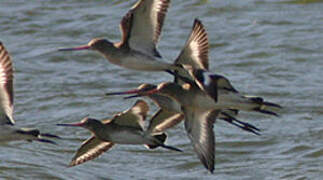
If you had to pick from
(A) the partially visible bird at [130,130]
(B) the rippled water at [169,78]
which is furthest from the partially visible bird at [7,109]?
(B) the rippled water at [169,78]

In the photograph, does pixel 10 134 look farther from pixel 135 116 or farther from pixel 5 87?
pixel 135 116

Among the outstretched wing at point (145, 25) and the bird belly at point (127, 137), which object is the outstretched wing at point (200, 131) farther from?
the outstretched wing at point (145, 25)

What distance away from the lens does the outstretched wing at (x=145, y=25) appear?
363 inches

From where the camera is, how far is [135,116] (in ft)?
31.4

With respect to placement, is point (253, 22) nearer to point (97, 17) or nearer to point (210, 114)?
point (97, 17)

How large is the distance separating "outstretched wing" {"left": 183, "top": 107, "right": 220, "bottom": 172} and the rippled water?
7.44 ft

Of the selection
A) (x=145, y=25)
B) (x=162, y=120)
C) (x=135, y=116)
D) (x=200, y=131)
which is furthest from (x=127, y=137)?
(x=145, y=25)

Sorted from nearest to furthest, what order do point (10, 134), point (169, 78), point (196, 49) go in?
point (10, 134), point (196, 49), point (169, 78)

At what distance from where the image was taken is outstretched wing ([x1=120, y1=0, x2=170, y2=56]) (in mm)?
9219

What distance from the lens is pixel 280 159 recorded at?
11.9 metres

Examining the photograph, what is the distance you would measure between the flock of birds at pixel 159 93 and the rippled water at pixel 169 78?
1.83 m

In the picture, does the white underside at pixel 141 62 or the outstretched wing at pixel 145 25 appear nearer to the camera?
the white underside at pixel 141 62

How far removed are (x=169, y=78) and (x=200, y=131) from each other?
5.55m

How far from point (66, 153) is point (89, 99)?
7.25ft
